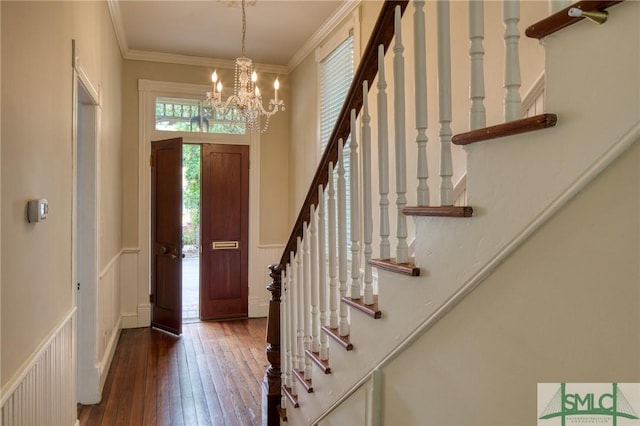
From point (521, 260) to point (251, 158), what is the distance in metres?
4.78

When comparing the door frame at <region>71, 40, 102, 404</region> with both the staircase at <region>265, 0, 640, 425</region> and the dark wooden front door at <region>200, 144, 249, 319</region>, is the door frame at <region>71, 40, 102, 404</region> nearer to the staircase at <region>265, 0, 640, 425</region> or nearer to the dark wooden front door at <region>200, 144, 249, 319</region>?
the staircase at <region>265, 0, 640, 425</region>

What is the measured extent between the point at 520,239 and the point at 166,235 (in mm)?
4472

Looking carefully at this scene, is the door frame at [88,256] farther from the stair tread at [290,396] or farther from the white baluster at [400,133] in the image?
the white baluster at [400,133]

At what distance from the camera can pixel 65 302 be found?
2.23 m

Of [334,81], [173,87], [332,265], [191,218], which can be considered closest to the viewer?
[332,265]

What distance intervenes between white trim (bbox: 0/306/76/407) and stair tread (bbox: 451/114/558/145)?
161cm

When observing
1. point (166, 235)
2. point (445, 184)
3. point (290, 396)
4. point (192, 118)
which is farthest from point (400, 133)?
point (192, 118)

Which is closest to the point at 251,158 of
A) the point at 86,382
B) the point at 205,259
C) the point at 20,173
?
the point at 205,259

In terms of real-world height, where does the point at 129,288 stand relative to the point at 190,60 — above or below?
below

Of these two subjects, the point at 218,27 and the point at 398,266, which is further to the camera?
the point at 218,27

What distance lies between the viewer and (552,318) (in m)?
0.85

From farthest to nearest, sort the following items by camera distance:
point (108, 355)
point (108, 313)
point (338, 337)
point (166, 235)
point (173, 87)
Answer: point (173, 87), point (166, 235), point (108, 313), point (108, 355), point (338, 337)

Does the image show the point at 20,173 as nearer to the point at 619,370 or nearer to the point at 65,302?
the point at 65,302

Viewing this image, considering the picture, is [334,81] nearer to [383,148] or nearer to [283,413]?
[383,148]
